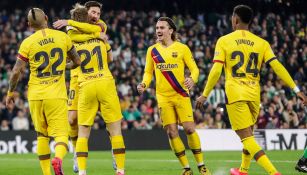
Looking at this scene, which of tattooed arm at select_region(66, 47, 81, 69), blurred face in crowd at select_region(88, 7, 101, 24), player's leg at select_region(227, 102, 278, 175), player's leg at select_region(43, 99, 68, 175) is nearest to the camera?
player's leg at select_region(227, 102, 278, 175)

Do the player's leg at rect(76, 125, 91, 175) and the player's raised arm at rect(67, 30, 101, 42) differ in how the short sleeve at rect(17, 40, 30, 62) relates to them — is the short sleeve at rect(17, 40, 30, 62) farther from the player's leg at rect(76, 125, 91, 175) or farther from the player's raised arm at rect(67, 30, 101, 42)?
the player's leg at rect(76, 125, 91, 175)

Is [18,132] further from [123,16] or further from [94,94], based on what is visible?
[94,94]

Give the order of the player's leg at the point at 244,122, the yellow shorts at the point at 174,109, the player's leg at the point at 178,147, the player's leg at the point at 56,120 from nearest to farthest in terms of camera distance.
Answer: the player's leg at the point at 244,122
the player's leg at the point at 56,120
the player's leg at the point at 178,147
the yellow shorts at the point at 174,109

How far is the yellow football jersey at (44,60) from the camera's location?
1152 centimetres

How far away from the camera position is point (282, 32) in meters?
33.3

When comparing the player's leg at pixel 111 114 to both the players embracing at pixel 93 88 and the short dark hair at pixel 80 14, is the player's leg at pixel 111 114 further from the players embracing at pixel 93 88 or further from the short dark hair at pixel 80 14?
the short dark hair at pixel 80 14

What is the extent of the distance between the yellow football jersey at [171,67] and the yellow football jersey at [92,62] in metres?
1.28

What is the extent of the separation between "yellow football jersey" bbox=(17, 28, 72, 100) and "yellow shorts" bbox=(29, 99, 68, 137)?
0.09m

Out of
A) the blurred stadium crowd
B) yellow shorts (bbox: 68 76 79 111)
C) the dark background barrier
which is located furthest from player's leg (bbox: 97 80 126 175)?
the blurred stadium crowd

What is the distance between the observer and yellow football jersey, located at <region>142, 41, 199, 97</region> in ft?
44.4

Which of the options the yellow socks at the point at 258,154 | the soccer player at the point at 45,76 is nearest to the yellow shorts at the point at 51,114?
the soccer player at the point at 45,76

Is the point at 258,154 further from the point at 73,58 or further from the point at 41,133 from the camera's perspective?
the point at 41,133

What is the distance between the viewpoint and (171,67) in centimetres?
1355

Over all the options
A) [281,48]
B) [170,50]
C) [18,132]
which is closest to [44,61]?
[170,50]
